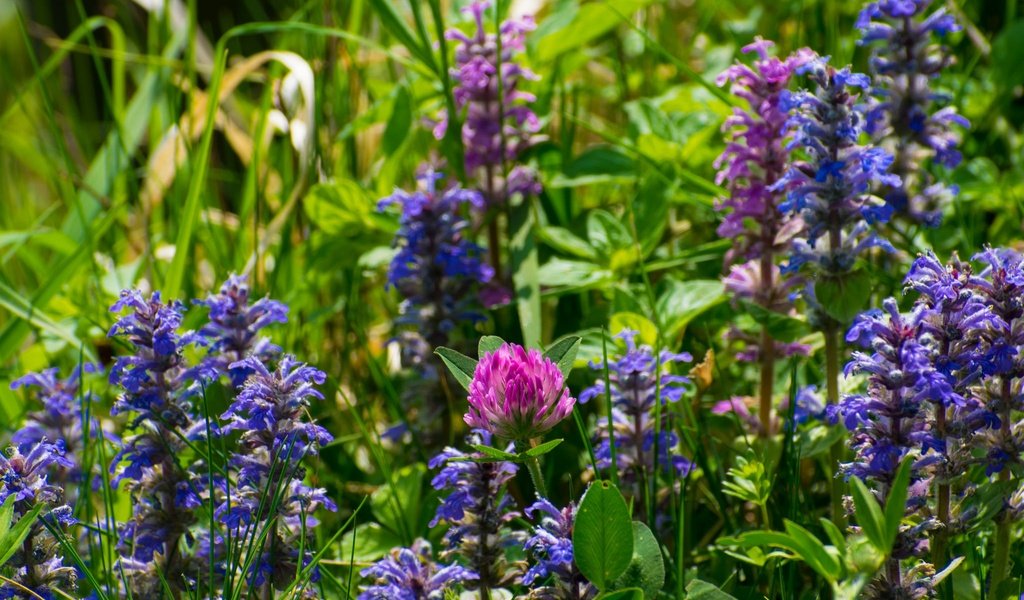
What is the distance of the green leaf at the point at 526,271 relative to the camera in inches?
100

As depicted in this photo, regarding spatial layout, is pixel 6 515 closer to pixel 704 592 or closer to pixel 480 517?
Answer: pixel 480 517

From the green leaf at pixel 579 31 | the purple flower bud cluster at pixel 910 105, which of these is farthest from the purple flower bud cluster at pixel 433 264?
the purple flower bud cluster at pixel 910 105

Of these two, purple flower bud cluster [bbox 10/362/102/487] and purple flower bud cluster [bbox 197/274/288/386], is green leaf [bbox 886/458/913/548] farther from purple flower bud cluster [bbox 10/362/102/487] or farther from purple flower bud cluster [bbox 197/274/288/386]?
purple flower bud cluster [bbox 10/362/102/487]

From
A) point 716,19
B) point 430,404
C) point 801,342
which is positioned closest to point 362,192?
point 430,404

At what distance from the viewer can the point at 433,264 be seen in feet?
8.62

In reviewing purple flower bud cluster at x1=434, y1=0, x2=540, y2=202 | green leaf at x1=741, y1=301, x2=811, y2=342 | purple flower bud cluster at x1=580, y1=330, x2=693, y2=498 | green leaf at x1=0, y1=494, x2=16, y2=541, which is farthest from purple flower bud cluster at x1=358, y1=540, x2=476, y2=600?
purple flower bud cluster at x1=434, y1=0, x2=540, y2=202

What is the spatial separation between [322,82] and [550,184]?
88 centimetres

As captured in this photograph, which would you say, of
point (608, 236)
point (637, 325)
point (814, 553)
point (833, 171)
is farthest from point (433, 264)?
point (814, 553)

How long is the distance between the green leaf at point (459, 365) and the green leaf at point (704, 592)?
0.45m

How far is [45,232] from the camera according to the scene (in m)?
3.09

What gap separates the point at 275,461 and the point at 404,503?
66 centimetres

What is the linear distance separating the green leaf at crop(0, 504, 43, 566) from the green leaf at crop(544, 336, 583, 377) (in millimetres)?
771

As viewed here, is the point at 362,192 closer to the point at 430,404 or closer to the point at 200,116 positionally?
the point at 430,404

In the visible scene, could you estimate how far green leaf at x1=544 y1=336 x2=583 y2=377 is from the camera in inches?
67.8
